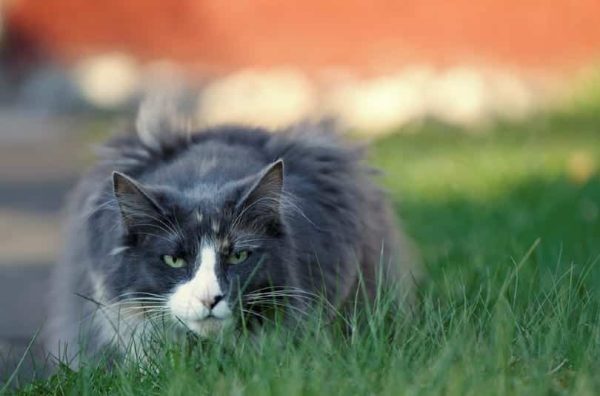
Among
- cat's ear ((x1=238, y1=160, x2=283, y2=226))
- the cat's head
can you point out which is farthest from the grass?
cat's ear ((x1=238, y1=160, x2=283, y2=226))

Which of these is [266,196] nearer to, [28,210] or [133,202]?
[133,202]

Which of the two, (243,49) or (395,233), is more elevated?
(243,49)

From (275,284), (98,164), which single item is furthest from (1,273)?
(275,284)

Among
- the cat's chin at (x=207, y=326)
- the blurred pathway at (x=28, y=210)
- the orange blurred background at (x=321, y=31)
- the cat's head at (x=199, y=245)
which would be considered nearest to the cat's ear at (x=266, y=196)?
the cat's head at (x=199, y=245)

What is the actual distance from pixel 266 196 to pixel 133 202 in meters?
0.43

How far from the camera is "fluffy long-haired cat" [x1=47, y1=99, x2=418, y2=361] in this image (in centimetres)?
404

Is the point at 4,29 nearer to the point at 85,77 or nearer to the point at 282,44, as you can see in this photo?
the point at 85,77

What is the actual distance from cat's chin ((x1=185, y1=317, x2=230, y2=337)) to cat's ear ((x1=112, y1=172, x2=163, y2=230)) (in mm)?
384

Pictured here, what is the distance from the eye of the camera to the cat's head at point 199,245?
13.0ft

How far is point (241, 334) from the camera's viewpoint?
3.99 metres

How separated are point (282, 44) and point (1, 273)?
769 centimetres

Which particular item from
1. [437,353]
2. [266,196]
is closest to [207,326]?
[266,196]

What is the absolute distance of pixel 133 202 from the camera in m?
4.11

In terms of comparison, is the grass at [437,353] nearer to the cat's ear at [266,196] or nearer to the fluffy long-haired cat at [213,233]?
the fluffy long-haired cat at [213,233]
